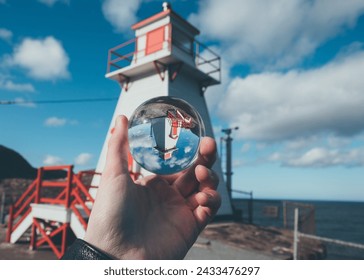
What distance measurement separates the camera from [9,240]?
10.3 m

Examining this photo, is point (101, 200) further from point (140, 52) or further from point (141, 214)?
point (140, 52)

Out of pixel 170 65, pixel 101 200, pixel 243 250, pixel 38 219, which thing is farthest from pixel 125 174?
pixel 170 65

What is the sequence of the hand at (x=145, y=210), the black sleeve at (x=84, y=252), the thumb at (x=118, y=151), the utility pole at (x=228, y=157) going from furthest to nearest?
the utility pole at (x=228, y=157) < the thumb at (x=118, y=151) < the hand at (x=145, y=210) < the black sleeve at (x=84, y=252)

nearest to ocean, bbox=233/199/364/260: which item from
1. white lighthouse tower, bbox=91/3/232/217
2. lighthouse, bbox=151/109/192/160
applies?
white lighthouse tower, bbox=91/3/232/217

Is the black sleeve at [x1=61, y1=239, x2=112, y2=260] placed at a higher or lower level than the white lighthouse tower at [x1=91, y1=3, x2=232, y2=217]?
lower

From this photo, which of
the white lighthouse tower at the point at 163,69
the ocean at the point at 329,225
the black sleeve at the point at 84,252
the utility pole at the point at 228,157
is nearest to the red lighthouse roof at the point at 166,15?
the white lighthouse tower at the point at 163,69

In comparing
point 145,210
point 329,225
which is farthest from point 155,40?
point 329,225

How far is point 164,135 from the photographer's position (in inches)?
79.5

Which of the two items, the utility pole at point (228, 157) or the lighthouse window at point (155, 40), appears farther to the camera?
the utility pole at point (228, 157)

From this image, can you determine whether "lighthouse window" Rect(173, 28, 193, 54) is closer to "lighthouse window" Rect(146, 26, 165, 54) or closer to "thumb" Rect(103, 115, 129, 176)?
"lighthouse window" Rect(146, 26, 165, 54)

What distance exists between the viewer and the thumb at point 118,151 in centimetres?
208

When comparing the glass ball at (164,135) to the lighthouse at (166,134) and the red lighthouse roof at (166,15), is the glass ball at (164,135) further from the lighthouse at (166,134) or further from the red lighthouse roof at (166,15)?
the red lighthouse roof at (166,15)

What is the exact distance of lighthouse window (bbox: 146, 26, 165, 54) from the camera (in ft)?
40.8

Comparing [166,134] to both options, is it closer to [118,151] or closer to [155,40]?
[118,151]
